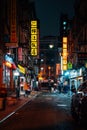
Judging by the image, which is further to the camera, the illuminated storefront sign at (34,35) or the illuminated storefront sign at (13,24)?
the illuminated storefront sign at (34,35)

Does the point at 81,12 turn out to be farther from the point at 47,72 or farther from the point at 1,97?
the point at 47,72

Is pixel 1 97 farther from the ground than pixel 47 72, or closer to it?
closer to it

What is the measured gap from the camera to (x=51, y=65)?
631 feet

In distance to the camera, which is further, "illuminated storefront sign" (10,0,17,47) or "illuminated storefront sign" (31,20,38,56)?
"illuminated storefront sign" (31,20,38,56)

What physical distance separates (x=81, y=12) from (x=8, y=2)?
81.0 ft

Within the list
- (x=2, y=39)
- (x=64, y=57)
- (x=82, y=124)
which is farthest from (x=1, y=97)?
(x=64, y=57)

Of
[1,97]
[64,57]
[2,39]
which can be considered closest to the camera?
[1,97]

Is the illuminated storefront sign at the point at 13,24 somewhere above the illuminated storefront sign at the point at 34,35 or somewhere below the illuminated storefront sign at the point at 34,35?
below

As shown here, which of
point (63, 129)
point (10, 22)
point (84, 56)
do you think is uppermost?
point (10, 22)

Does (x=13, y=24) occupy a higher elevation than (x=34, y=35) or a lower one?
lower

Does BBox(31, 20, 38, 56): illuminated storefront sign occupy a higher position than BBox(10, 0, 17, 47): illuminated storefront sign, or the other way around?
BBox(31, 20, 38, 56): illuminated storefront sign

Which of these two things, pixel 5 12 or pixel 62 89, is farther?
pixel 62 89

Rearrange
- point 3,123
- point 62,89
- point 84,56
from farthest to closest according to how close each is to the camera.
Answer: point 62,89 < point 84,56 < point 3,123

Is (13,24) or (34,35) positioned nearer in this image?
(13,24)
